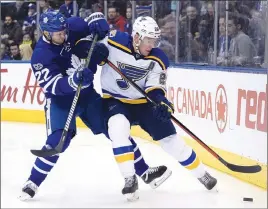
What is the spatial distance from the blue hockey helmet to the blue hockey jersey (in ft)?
0.30

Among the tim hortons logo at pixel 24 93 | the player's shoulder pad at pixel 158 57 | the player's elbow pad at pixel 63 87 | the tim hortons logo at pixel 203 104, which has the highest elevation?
the player's shoulder pad at pixel 158 57

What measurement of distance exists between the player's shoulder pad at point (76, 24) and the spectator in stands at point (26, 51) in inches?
134

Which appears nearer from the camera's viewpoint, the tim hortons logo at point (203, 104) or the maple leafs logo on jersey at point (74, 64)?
the maple leafs logo on jersey at point (74, 64)

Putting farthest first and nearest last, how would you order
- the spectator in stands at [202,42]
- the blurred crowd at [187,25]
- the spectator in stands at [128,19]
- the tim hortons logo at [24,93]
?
the tim hortons logo at [24,93] → the spectator in stands at [128,19] → the spectator in stands at [202,42] → the blurred crowd at [187,25]

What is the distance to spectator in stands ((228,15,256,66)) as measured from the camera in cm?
444

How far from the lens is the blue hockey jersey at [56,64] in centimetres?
317

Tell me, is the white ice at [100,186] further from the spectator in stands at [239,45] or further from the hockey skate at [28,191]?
the spectator in stands at [239,45]

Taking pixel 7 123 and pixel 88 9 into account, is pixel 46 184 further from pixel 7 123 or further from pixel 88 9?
pixel 88 9

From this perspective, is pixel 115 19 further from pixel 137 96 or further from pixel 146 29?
pixel 146 29

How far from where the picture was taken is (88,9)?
269 inches

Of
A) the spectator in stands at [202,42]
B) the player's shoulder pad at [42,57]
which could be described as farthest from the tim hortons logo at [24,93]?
the player's shoulder pad at [42,57]

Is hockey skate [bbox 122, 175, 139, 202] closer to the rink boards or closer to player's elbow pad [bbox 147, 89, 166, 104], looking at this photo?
player's elbow pad [bbox 147, 89, 166, 104]

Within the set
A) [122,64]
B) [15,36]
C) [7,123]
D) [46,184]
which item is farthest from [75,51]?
[15,36]

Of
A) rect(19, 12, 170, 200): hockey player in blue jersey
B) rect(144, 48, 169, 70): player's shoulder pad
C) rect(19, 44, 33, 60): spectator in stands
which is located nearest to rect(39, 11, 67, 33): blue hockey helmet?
rect(19, 12, 170, 200): hockey player in blue jersey
